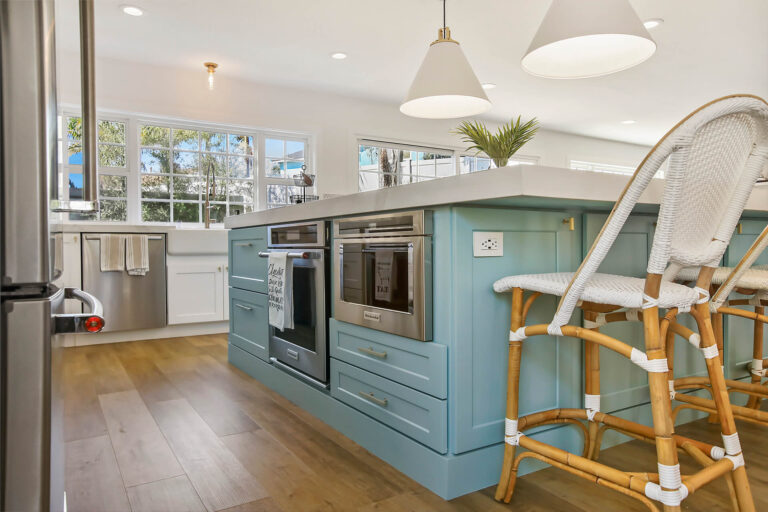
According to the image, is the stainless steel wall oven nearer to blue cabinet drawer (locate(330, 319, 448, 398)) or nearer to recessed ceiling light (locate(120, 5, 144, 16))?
blue cabinet drawer (locate(330, 319, 448, 398))

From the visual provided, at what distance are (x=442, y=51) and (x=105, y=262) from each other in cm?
312

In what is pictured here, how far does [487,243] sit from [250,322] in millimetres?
1789

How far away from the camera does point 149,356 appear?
3568 mm

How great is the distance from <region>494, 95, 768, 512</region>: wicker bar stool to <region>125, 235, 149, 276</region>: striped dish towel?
3.54 m

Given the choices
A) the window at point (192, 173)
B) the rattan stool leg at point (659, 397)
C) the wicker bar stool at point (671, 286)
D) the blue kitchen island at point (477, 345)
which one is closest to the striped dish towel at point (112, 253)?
the window at point (192, 173)

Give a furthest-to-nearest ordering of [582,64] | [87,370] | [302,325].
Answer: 1. [87,370]
2. [302,325]
3. [582,64]

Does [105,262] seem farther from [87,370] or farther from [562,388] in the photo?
[562,388]

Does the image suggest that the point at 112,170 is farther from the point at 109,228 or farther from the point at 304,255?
the point at 304,255

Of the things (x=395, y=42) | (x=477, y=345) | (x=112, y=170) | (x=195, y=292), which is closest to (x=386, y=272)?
(x=477, y=345)

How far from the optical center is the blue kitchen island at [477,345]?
1460mm

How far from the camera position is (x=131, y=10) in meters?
3.59

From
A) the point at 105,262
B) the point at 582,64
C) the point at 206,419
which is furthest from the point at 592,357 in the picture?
the point at 105,262

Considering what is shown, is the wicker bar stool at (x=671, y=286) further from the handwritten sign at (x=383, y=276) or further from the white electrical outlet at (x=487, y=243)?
the handwritten sign at (x=383, y=276)

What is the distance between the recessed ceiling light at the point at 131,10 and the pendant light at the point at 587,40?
2907mm
